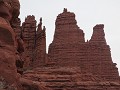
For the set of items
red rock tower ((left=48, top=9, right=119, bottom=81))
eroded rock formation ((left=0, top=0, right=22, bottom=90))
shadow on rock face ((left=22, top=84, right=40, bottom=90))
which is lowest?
shadow on rock face ((left=22, top=84, right=40, bottom=90))

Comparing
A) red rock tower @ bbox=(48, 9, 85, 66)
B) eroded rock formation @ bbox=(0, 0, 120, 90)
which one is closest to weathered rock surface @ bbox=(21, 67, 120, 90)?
eroded rock formation @ bbox=(0, 0, 120, 90)

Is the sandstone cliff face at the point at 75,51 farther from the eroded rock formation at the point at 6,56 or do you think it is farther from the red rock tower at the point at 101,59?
the eroded rock formation at the point at 6,56

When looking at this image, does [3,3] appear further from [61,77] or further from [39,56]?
[39,56]

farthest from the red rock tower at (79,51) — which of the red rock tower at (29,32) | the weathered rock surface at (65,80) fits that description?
the weathered rock surface at (65,80)

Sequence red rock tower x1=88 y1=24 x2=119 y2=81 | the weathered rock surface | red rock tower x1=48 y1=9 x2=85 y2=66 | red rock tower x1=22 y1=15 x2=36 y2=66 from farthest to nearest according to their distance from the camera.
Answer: red rock tower x1=22 y1=15 x2=36 y2=66
red rock tower x1=48 y1=9 x2=85 y2=66
red rock tower x1=88 y1=24 x2=119 y2=81
the weathered rock surface

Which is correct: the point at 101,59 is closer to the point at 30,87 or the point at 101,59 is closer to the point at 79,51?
the point at 79,51

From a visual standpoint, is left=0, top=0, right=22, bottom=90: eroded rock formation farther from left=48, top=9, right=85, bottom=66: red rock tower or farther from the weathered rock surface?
left=48, top=9, right=85, bottom=66: red rock tower

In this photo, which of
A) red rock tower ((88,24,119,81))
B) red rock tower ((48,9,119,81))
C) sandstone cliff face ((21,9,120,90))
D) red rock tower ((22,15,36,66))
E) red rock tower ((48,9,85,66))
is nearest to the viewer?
sandstone cliff face ((21,9,120,90))

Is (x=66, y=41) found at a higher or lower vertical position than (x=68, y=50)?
higher

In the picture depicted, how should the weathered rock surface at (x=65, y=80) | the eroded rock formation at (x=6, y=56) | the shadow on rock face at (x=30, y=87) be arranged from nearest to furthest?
the eroded rock formation at (x=6, y=56)
the shadow on rock face at (x=30, y=87)
the weathered rock surface at (x=65, y=80)

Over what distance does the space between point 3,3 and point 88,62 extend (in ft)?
187

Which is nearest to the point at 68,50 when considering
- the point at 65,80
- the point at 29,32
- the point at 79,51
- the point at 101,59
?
the point at 79,51

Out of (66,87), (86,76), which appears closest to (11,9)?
(66,87)

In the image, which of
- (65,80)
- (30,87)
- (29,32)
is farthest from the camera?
(29,32)
